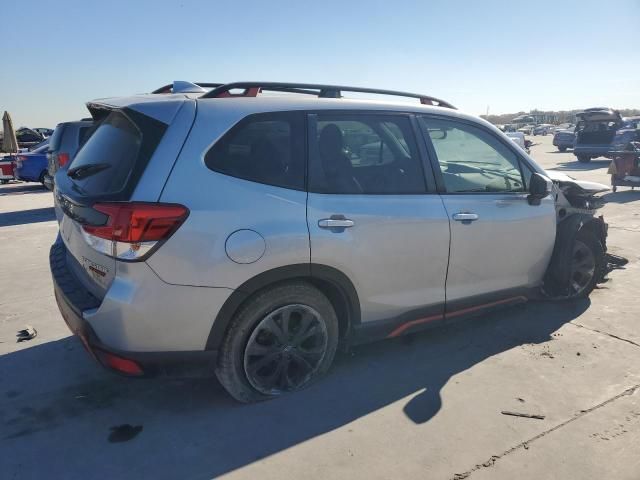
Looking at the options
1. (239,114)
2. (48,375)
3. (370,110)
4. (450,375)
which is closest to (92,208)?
(239,114)

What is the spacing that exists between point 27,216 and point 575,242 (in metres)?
10.1

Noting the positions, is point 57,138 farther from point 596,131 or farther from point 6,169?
point 596,131

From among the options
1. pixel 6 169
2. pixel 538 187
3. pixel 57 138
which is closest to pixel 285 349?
pixel 538 187

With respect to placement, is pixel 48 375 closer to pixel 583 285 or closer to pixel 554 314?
pixel 554 314

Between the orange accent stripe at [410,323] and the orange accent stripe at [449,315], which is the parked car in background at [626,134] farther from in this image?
the orange accent stripe at [410,323]

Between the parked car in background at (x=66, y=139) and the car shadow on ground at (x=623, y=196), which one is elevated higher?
the parked car in background at (x=66, y=139)

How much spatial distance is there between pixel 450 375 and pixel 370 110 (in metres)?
1.87

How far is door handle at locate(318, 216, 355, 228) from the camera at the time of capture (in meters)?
3.03

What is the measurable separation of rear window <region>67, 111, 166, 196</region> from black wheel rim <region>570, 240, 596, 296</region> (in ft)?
12.4

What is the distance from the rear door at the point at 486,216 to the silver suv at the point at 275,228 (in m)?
0.01

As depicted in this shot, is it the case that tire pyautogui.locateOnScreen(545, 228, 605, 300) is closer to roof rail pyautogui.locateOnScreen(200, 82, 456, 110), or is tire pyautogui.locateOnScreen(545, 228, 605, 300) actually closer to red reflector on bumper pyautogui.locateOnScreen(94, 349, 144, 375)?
roof rail pyautogui.locateOnScreen(200, 82, 456, 110)

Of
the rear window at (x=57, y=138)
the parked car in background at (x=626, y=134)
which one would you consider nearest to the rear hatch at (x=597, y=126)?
the parked car in background at (x=626, y=134)

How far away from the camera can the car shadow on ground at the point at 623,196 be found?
11389 millimetres

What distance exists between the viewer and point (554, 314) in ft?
15.2
